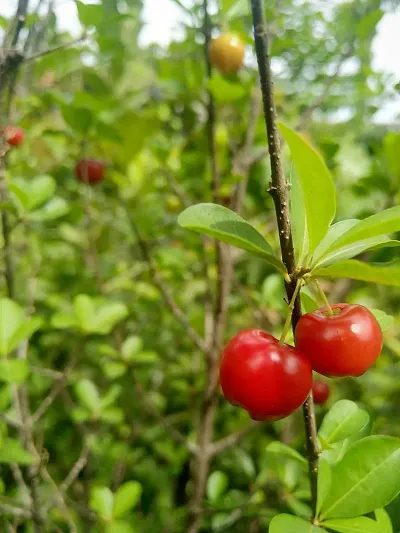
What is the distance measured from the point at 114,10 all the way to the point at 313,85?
0.71 metres

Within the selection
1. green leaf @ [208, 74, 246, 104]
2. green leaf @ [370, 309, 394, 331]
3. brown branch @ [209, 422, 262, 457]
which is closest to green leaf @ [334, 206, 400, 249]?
green leaf @ [370, 309, 394, 331]

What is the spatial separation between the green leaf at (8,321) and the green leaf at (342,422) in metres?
0.60

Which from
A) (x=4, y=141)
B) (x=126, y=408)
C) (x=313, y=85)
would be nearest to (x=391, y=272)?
(x=4, y=141)

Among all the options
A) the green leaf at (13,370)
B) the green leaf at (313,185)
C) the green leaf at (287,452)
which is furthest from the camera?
the green leaf at (13,370)

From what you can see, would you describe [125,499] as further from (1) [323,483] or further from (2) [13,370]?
(1) [323,483]

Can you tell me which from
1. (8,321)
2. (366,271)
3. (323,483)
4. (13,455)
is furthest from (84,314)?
(366,271)

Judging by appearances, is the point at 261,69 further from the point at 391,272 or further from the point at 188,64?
the point at 188,64

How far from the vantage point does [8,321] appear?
976 millimetres

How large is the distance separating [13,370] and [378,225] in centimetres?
70

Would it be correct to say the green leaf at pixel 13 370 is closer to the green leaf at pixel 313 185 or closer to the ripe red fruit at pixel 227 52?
the green leaf at pixel 313 185

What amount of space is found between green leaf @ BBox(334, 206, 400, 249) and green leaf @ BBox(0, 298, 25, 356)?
70cm

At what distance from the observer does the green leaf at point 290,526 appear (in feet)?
1.68

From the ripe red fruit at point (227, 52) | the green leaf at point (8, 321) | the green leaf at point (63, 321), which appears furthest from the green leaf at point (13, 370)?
the ripe red fruit at point (227, 52)

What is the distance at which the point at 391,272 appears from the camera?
1.43 feet
